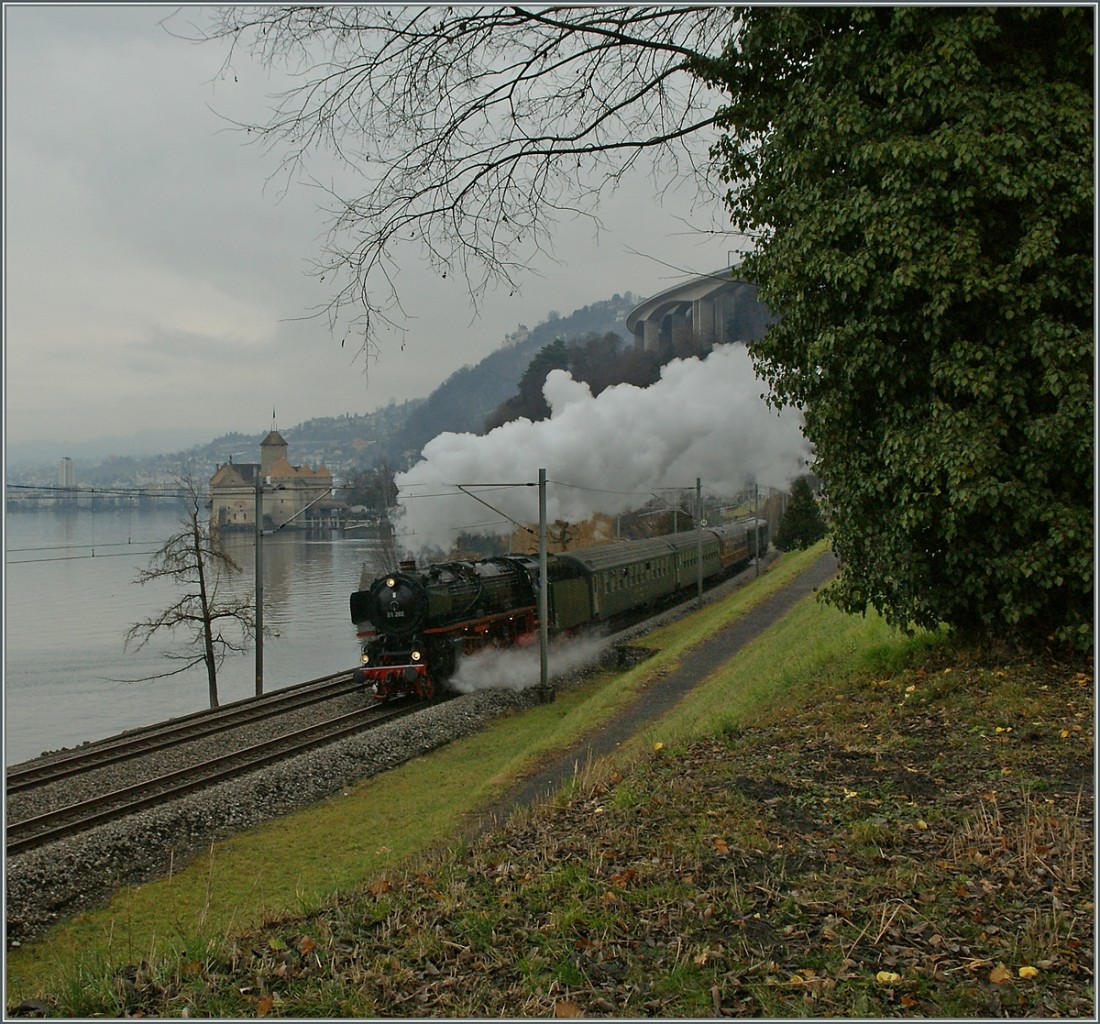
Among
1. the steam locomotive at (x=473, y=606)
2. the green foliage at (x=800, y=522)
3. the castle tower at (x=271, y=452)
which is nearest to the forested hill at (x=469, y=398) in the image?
the castle tower at (x=271, y=452)

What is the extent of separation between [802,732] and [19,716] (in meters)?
30.3

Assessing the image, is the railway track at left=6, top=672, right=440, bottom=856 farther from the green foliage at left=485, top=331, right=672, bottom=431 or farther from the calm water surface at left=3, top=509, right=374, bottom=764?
the green foliage at left=485, top=331, right=672, bottom=431

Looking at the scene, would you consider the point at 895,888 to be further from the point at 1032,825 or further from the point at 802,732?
the point at 802,732

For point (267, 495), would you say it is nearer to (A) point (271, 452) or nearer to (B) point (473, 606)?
(B) point (473, 606)

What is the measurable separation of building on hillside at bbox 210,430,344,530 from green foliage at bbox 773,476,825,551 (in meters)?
25.3

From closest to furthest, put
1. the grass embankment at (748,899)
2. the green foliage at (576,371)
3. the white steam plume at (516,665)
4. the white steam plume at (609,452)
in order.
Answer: the grass embankment at (748,899) < the white steam plume at (516,665) < the white steam plume at (609,452) < the green foliage at (576,371)

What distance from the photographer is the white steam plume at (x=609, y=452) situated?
29516mm

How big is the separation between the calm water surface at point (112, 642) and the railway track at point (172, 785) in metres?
7.15

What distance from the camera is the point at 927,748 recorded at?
707 cm

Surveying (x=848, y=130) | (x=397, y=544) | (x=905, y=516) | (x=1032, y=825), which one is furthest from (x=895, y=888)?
(x=397, y=544)

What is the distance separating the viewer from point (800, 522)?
50562 mm

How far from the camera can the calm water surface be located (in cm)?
2994

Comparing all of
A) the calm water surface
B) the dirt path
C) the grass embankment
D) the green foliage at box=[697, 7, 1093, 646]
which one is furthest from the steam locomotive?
the green foliage at box=[697, 7, 1093, 646]

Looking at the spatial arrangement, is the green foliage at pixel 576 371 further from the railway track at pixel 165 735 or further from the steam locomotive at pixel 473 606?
the railway track at pixel 165 735
